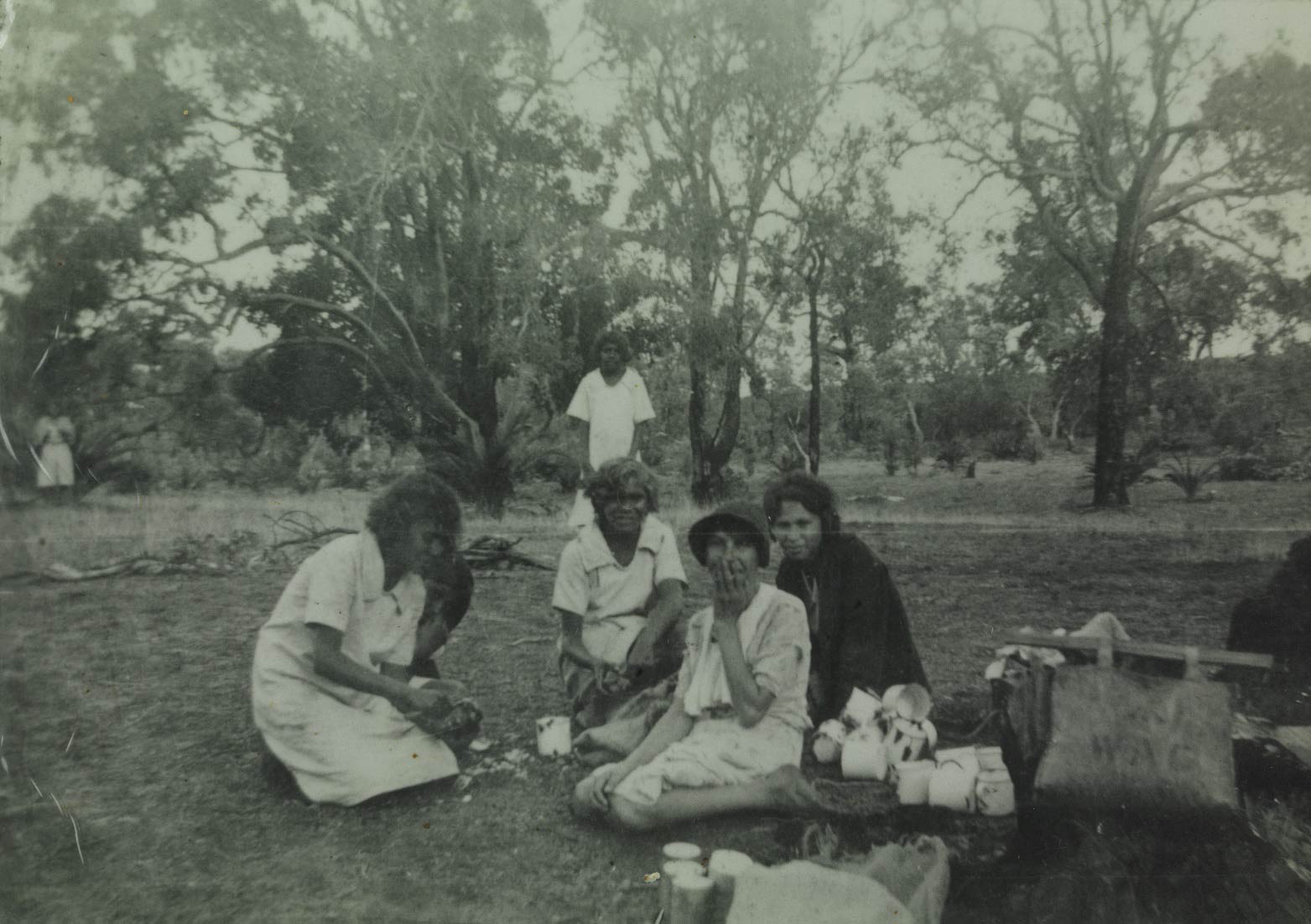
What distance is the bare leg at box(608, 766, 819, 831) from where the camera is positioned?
2.86 metres

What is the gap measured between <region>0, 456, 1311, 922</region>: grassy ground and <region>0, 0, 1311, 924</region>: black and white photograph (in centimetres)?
2

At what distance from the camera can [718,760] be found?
2902 millimetres

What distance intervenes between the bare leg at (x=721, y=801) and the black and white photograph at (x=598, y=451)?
0.01m

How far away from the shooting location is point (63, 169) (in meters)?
3.29

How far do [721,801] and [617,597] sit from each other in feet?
3.02

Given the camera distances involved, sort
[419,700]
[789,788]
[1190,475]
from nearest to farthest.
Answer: [789,788]
[419,700]
[1190,475]

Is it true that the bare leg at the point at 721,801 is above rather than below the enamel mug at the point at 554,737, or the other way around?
below

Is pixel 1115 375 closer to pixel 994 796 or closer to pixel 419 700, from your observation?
pixel 994 796

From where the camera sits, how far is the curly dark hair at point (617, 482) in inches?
139

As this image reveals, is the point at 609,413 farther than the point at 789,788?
Yes

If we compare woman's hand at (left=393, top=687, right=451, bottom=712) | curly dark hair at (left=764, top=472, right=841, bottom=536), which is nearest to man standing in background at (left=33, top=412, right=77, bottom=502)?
woman's hand at (left=393, top=687, right=451, bottom=712)

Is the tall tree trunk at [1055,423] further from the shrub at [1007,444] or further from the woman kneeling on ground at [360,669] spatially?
the woman kneeling on ground at [360,669]

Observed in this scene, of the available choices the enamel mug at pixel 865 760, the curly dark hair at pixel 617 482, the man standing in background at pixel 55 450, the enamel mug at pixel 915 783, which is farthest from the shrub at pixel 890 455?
the man standing in background at pixel 55 450

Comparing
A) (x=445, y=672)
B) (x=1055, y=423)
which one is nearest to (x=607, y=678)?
(x=445, y=672)
